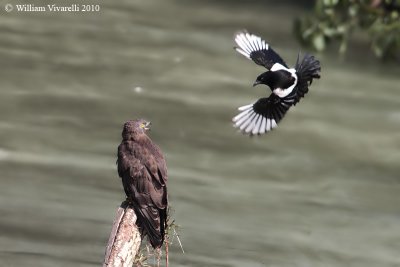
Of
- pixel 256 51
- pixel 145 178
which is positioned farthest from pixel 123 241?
pixel 256 51

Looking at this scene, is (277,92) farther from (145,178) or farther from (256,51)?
(145,178)

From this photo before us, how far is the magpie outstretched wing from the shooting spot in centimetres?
598

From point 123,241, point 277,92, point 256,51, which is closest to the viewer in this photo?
point 123,241

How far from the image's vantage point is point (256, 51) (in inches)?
239

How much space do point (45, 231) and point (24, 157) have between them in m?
1.42

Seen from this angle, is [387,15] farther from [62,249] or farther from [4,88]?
[62,249]

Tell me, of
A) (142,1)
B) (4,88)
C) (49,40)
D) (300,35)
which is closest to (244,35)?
(300,35)

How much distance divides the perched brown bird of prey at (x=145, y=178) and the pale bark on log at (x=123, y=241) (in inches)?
2.4

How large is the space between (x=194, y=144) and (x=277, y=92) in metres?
3.79

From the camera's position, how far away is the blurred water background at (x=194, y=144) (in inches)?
303

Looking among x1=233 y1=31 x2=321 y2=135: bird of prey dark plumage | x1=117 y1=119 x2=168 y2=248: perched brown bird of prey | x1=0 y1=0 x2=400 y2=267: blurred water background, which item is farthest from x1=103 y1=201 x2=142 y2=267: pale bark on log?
x1=0 y1=0 x2=400 y2=267: blurred water background

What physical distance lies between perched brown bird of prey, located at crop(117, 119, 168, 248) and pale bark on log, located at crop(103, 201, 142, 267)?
0.20 ft

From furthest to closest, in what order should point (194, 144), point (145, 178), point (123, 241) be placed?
point (194, 144), point (145, 178), point (123, 241)

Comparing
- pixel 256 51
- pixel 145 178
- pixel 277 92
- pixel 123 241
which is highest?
pixel 256 51
